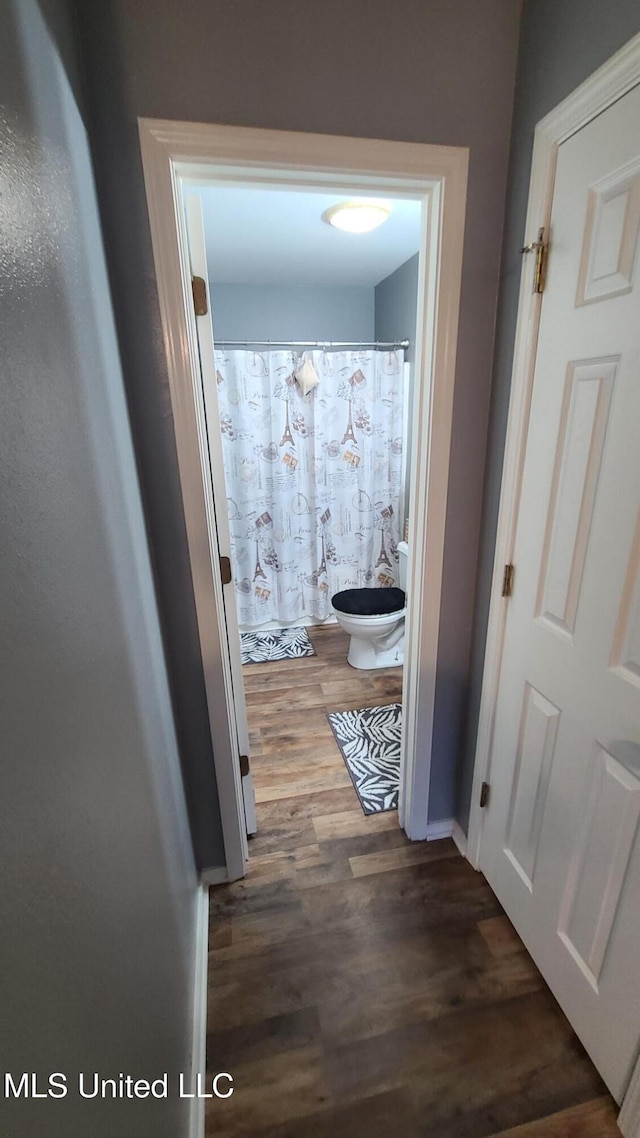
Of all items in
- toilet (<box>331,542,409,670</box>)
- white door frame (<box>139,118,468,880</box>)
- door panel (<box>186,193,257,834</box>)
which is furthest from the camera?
toilet (<box>331,542,409,670</box>)

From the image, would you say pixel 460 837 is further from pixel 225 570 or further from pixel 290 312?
pixel 290 312

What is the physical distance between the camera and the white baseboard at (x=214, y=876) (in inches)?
60.4

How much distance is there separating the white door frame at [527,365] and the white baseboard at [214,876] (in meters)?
0.85

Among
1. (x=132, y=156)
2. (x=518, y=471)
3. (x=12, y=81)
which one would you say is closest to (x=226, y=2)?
(x=132, y=156)

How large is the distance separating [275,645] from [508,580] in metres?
2.05

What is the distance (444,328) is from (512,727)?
1084mm

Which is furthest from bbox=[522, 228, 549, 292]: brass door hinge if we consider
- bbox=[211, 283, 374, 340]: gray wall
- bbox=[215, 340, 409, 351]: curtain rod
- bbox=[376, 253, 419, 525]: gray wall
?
bbox=[211, 283, 374, 340]: gray wall

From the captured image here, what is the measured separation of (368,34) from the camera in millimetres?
983

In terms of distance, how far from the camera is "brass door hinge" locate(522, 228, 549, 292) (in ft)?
3.41

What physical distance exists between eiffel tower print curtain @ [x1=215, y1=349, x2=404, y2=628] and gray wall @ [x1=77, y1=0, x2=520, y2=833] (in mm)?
1811

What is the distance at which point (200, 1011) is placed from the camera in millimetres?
1191

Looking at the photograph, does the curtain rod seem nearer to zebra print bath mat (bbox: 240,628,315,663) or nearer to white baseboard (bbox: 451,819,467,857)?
zebra print bath mat (bbox: 240,628,315,663)

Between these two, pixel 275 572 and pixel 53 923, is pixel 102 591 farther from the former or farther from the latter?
pixel 275 572

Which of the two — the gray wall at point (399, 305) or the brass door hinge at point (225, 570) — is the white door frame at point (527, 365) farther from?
the gray wall at point (399, 305)
